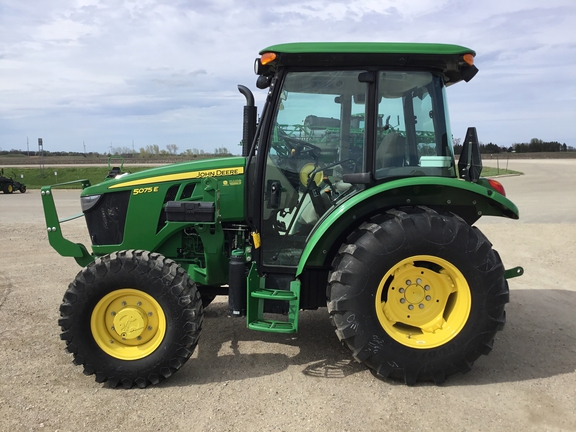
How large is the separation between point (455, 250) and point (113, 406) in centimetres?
264

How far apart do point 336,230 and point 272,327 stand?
2.90 ft

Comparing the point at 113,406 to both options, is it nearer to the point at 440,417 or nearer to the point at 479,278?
the point at 440,417

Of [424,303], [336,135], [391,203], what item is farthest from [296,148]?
[424,303]

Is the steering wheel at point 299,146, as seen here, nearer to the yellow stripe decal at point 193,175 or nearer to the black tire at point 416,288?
the yellow stripe decal at point 193,175

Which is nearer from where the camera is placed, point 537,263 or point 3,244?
point 537,263

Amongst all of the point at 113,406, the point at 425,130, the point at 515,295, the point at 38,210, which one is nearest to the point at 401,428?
the point at 113,406

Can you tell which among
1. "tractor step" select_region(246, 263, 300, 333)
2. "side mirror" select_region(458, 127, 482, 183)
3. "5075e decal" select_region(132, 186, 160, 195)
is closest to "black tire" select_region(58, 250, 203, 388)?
"tractor step" select_region(246, 263, 300, 333)

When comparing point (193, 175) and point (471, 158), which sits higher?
point (471, 158)

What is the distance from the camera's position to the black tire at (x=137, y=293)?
344cm

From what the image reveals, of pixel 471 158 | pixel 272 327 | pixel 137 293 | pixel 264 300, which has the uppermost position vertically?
pixel 471 158

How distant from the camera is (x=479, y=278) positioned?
3.41 meters

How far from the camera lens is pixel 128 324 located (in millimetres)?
3523

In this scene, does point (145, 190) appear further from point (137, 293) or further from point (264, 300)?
point (264, 300)

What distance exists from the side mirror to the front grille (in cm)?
281
